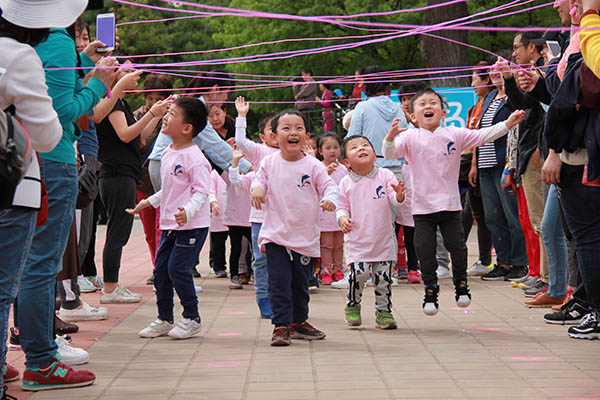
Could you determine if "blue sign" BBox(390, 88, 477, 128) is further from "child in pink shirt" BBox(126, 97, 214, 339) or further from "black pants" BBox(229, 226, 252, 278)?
"child in pink shirt" BBox(126, 97, 214, 339)

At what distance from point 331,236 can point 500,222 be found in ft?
6.11

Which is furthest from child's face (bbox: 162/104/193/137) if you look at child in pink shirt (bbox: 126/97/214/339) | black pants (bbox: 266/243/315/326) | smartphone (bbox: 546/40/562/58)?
smartphone (bbox: 546/40/562/58)

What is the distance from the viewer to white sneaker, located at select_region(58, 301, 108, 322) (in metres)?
6.48

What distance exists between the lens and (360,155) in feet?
20.8

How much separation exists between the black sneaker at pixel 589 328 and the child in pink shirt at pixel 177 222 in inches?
104

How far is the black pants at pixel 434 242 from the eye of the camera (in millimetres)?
6289

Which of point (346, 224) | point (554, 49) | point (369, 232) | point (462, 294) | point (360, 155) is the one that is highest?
point (554, 49)

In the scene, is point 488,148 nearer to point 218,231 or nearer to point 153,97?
point 218,231

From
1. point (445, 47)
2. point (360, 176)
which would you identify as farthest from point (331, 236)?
point (445, 47)

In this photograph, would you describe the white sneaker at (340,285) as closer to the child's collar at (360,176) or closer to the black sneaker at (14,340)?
the child's collar at (360,176)

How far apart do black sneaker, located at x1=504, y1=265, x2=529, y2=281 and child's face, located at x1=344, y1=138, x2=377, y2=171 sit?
3126 mm

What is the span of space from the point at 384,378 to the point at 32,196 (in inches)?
83.1

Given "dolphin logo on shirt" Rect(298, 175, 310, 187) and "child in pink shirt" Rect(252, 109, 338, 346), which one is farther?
"dolphin logo on shirt" Rect(298, 175, 310, 187)

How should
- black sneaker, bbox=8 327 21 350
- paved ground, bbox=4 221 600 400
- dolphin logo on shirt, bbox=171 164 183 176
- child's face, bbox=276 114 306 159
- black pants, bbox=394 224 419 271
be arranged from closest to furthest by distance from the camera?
paved ground, bbox=4 221 600 400, black sneaker, bbox=8 327 21 350, child's face, bbox=276 114 306 159, dolphin logo on shirt, bbox=171 164 183 176, black pants, bbox=394 224 419 271
